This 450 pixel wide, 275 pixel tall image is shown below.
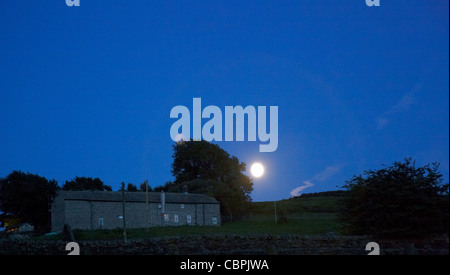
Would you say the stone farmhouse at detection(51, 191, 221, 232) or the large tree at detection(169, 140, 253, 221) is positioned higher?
the large tree at detection(169, 140, 253, 221)

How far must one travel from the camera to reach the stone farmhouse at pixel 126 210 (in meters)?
36.8

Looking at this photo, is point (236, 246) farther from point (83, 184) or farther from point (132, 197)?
point (83, 184)

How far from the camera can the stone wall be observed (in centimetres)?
1302

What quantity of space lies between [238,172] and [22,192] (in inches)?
1254

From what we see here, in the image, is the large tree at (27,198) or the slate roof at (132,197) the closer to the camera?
the slate roof at (132,197)

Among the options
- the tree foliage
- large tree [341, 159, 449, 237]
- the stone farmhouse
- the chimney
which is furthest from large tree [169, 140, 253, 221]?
large tree [341, 159, 449, 237]

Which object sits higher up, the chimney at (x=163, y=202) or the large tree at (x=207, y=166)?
the large tree at (x=207, y=166)

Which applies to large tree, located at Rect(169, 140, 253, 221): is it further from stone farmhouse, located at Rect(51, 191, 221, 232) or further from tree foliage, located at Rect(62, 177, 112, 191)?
stone farmhouse, located at Rect(51, 191, 221, 232)

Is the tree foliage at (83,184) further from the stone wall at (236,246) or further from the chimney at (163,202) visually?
the stone wall at (236,246)

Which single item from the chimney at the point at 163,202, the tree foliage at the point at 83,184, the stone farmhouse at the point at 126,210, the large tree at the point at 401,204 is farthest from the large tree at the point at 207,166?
the large tree at the point at 401,204

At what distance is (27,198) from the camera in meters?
45.5

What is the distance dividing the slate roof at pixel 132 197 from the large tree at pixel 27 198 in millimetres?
8550

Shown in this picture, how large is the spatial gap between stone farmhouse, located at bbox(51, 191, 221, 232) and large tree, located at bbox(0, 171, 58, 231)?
7.06 m
